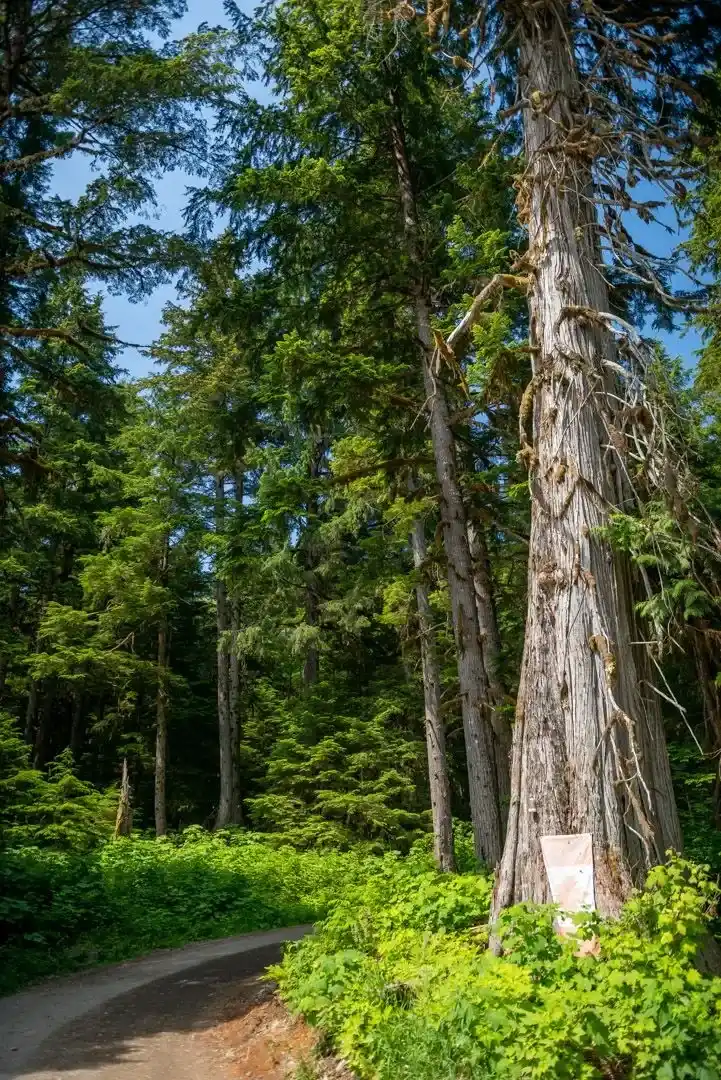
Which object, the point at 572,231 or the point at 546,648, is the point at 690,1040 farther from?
the point at 572,231

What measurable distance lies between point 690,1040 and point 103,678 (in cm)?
2202

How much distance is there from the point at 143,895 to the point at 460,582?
7.92 m

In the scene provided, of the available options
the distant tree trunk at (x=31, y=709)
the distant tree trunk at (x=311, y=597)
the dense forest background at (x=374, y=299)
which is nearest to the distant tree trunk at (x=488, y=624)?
the dense forest background at (x=374, y=299)

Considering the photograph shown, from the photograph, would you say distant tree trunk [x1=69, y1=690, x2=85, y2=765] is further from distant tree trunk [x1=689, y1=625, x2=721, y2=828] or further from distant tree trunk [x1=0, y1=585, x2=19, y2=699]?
distant tree trunk [x1=689, y1=625, x2=721, y2=828]

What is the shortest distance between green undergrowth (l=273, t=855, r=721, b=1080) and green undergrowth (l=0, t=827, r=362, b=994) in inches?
203

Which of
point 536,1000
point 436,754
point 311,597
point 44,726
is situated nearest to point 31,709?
point 44,726

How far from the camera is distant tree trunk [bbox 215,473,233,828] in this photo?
22.1 metres

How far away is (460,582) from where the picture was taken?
10359 millimetres

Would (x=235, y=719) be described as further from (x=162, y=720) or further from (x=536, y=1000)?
(x=536, y=1000)

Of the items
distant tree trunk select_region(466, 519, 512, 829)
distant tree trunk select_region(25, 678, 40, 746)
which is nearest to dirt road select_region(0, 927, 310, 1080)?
distant tree trunk select_region(466, 519, 512, 829)

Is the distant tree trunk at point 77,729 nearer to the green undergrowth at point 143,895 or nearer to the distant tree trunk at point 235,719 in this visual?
the distant tree trunk at point 235,719

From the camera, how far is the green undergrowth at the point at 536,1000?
3.58m

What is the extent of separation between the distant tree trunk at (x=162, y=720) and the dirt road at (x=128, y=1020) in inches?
433

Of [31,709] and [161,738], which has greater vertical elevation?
[31,709]
